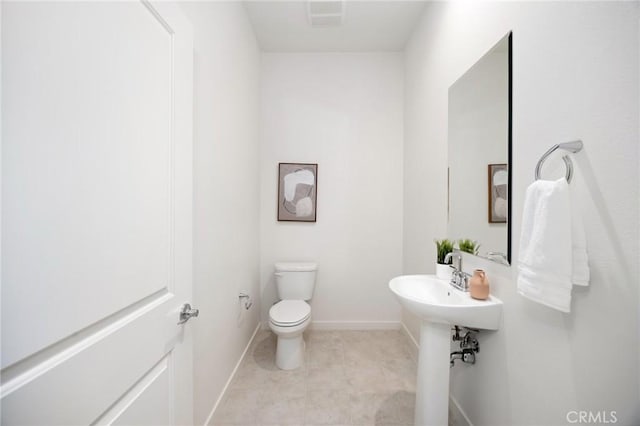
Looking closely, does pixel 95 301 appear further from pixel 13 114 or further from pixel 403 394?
pixel 403 394

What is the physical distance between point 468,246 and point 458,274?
0.17 meters

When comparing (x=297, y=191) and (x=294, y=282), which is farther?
(x=297, y=191)

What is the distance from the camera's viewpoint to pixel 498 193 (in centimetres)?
114

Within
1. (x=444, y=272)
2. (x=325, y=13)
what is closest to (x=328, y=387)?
(x=444, y=272)

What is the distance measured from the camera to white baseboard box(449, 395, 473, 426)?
1.34m

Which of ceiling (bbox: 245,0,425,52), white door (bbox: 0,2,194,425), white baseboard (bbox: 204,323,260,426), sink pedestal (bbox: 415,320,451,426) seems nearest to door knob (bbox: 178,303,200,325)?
white door (bbox: 0,2,194,425)

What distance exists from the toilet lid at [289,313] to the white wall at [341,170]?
0.49 metres

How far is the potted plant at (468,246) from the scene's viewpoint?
4.28 ft

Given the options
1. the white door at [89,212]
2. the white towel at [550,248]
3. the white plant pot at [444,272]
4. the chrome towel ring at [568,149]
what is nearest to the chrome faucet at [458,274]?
the white plant pot at [444,272]

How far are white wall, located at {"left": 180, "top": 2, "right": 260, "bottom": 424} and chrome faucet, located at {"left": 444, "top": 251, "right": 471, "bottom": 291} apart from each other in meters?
1.34

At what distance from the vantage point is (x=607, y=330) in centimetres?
71

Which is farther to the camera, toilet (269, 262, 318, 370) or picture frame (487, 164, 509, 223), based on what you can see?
toilet (269, 262, 318, 370)

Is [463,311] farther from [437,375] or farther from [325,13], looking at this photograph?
[325,13]

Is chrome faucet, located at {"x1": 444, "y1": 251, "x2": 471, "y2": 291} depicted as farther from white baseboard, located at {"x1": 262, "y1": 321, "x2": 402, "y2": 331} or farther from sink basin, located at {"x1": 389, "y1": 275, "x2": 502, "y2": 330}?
white baseboard, located at {"x1": 262, "y1": 321, "x2": 402, "y2": 331}
